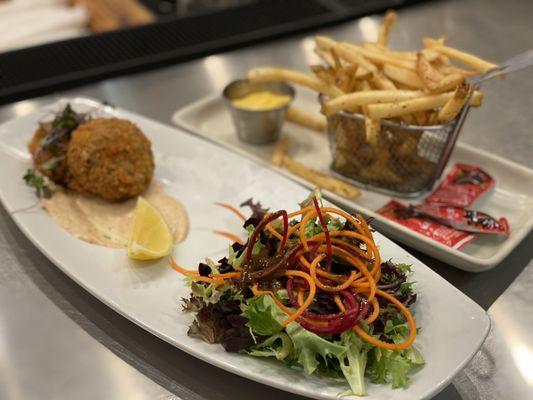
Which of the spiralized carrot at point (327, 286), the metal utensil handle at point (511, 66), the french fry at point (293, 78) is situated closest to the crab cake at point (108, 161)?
the french fry at point (293, 78)

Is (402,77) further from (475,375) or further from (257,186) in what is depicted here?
(475,375)

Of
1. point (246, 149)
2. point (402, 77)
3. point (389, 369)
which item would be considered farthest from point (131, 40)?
point (389, 369)

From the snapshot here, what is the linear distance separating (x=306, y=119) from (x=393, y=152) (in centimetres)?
70

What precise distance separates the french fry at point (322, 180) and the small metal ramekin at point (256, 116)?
28cm

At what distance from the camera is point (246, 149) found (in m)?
2.87

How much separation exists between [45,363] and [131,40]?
266 cm

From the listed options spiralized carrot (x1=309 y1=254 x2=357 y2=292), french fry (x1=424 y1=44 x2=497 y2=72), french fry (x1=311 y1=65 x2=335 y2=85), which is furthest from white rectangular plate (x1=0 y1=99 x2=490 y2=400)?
french fry (x1=424 y1=44 x2=497 y2=72)

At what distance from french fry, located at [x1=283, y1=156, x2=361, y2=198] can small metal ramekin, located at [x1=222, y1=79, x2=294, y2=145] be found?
0.28 m

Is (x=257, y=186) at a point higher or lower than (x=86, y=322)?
higher

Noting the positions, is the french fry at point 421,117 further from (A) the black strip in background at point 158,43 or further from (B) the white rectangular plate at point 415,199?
(A) the black strip in background at point 158,43

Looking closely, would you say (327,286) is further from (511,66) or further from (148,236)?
(511,66)

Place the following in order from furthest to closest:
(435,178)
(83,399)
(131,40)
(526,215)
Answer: (131,40), (435,178), (526,215), (83,399)

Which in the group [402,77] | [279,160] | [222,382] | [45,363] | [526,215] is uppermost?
[402,77]

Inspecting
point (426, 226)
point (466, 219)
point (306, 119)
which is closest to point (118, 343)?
point (426, 226)
